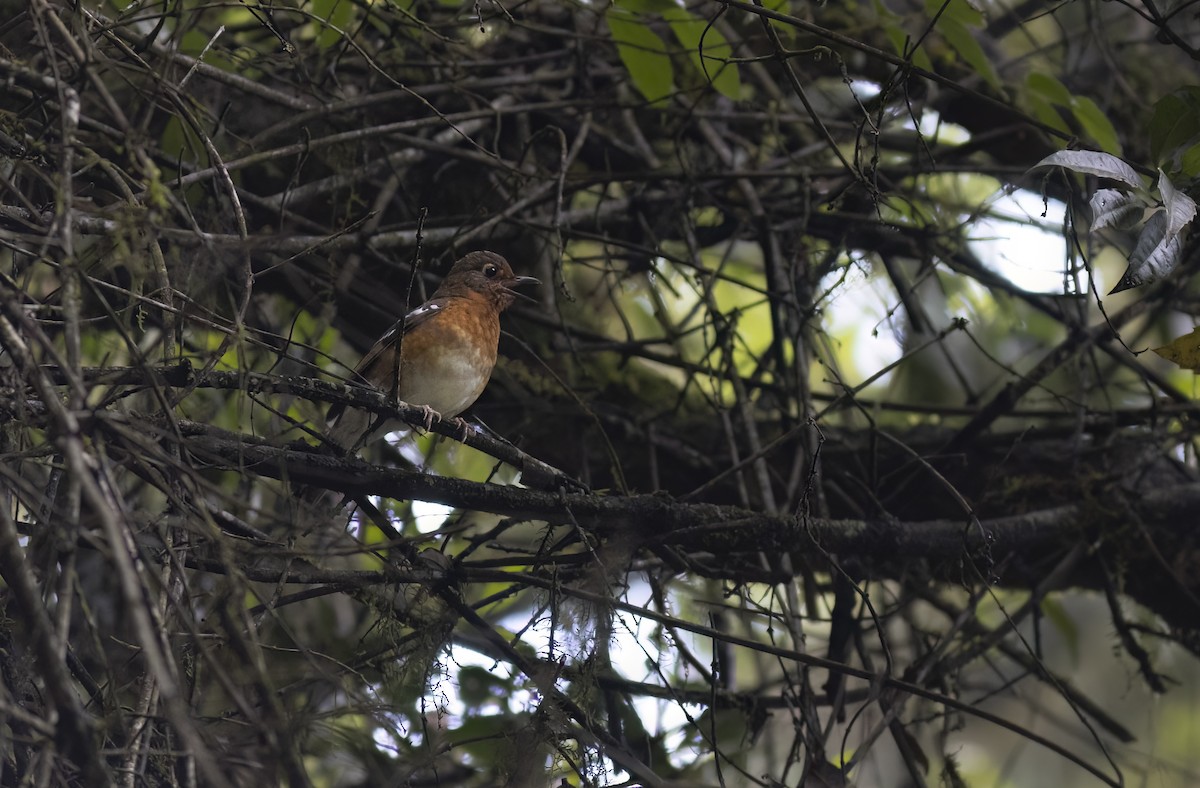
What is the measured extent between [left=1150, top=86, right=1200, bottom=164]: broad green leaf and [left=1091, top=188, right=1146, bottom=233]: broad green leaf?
0.31m

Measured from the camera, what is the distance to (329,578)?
9.14ft

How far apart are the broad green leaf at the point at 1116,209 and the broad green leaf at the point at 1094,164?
1.5 inches

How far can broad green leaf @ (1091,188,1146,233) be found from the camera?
253 cm

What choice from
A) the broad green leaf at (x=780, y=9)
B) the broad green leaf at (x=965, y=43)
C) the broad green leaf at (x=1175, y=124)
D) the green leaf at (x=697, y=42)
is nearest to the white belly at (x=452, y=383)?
the green leaf at (x=697, y=42)

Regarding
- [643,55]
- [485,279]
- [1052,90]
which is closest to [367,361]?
[485,279]

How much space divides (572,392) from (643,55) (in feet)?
4.22

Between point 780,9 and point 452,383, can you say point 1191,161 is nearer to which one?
point 780,9

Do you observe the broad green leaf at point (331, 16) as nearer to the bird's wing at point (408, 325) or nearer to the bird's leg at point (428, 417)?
the bird's wing at point (408, 325)

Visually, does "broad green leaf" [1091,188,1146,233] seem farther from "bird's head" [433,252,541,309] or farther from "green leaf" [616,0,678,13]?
"bird's head" [433,252,541,309]

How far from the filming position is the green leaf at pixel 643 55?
387 cm

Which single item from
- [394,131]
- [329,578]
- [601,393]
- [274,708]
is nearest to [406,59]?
[394,131]

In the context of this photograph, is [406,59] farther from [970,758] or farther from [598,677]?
[970,758]

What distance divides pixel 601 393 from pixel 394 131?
5.14 feet

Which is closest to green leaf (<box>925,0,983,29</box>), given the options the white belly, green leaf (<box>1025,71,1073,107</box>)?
green leaf (<box>1025,71,1073,107</box>)
